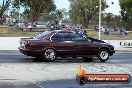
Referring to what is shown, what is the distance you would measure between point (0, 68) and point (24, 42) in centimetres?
349

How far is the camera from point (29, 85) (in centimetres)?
1216

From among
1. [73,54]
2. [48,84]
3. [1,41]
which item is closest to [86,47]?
[73,54]

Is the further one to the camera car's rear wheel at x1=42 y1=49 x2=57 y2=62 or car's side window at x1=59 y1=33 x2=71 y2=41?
car's side window at x1=59 y1=33 x2=71 y2=41

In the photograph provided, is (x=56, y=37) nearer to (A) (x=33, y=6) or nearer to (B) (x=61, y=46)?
(B) (x=61, y=46)

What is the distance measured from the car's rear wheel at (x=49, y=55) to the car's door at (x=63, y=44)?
274mm

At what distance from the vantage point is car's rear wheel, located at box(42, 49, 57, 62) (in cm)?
1962

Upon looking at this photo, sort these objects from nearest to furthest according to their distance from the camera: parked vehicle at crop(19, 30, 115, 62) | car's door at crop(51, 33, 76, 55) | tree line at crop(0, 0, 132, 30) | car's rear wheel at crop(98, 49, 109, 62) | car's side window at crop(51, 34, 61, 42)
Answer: parked vehicle at crop(19, 30, 115, 62) < car's door at crop(51, 33, 76, 55) < car's side window at crop(51, 34, 61, 42) < car's rear wheel at crop(98, 49, 109, 62) < tree line at crop(0, 0, 132, 30)

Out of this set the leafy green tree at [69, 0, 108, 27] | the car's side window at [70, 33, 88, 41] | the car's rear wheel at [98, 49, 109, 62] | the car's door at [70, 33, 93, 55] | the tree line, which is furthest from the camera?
the leafy green tree at [69, 0, 108, 27]

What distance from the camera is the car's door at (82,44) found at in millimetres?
20203

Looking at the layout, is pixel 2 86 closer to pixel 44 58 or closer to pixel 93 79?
pixel 93 79

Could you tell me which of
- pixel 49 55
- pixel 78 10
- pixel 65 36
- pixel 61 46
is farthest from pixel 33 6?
pixel 49 55

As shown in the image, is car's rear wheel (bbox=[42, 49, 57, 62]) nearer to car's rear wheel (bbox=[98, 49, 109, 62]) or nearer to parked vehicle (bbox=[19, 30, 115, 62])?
parked vehicle (bbox=[19, 30, 115, 62])

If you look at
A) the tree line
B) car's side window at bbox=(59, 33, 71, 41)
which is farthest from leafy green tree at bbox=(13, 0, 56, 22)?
car's side window at bbox=(59, 33, 71, 41)

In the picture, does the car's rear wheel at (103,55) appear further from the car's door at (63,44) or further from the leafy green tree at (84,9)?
the leafy green tree at (84,9)
